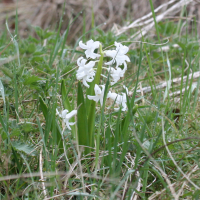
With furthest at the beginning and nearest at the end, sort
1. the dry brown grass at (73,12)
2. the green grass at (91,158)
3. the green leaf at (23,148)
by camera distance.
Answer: the dry brown grass at (73,12) < the green leaf at (23,148) < the green grass at (91,158)

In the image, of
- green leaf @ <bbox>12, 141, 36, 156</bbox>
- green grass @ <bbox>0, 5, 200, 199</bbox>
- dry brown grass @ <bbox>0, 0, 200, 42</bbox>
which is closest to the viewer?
green grass @ <bbox>0, 5, 200, 199</bbox>

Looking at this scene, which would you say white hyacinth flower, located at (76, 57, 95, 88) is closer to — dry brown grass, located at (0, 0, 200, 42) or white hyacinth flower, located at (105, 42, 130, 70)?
white hyacinth flower, located at (105, 42, 130, 70)

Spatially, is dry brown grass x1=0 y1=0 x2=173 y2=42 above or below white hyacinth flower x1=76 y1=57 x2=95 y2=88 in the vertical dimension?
below

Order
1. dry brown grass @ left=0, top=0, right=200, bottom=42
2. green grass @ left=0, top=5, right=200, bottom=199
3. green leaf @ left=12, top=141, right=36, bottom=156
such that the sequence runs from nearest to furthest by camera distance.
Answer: green grass @ left=0, top=5, right=200, bottom=199 → green leaf @ left=12, top=141, right=36, bottom=156 → dry brown grass @ left=0, top=0, right=200, bottom=42

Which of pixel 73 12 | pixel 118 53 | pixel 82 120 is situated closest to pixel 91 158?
pixel 82 120

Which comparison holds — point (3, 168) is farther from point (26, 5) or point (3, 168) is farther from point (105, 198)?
point (26, 5)

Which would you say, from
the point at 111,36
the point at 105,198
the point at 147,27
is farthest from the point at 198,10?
the point at 105,198

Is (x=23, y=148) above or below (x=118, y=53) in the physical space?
below

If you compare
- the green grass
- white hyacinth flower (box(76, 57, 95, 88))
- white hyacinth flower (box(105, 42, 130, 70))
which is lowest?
the green grass

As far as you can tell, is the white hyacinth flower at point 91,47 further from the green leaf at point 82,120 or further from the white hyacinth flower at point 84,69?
the green leaf at point 82,120

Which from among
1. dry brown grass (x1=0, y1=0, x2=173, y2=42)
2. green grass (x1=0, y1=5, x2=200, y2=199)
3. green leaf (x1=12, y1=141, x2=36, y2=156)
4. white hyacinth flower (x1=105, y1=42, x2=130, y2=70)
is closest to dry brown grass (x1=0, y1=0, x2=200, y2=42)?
dry brown grass (x1=0, y1=0, x2=173, y2=42)

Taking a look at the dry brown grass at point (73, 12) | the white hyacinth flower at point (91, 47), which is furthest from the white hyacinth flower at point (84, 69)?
the dry brown grass at point (73, 12)

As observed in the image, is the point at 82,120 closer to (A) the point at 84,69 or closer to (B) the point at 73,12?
(A) the point at 84,69
